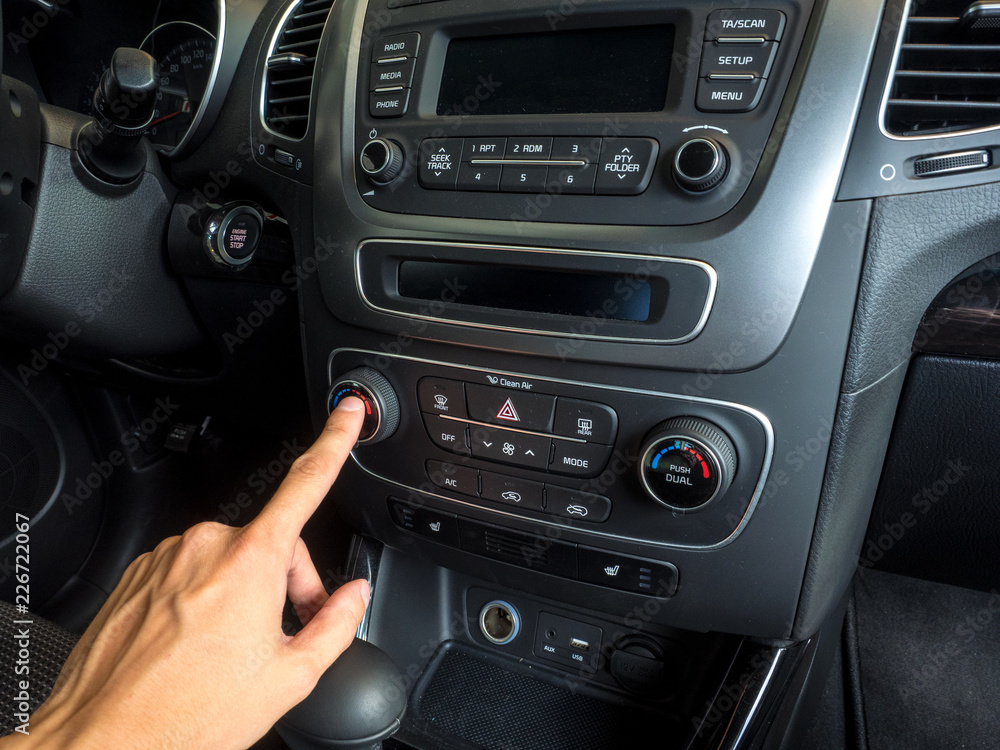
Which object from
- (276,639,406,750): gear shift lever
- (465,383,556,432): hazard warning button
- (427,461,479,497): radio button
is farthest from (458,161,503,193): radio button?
(276,639,406,750): gear shift lever

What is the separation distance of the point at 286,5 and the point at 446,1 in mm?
307

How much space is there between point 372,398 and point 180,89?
2.15 feet

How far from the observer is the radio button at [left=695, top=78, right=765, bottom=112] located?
2.08ft

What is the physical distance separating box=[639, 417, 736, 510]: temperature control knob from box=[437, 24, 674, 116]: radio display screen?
31cm

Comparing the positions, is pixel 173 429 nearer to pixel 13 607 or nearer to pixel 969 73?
pixel 13 607

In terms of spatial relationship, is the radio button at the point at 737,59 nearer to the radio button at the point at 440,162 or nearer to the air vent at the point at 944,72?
the air vent at the point at 944,72

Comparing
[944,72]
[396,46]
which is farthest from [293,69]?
[944,72]

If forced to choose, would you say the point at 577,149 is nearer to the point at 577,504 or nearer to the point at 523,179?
the point at 523,179

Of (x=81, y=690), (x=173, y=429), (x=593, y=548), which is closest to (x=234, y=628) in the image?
(x=81, y=690)

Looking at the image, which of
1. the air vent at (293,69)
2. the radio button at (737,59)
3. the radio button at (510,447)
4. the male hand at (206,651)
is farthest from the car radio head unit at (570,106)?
the male hand at (206,651)

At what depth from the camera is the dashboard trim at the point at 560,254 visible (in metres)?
0.65

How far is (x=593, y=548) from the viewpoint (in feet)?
2.58

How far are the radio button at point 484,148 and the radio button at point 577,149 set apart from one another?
0.06m

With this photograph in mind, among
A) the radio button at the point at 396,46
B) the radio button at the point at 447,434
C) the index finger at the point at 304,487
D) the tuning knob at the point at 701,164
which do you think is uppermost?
the radio button at the point at 396,46
